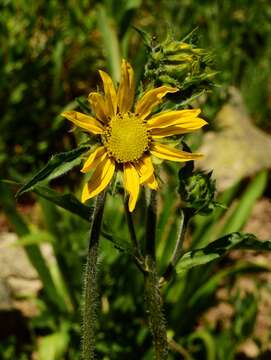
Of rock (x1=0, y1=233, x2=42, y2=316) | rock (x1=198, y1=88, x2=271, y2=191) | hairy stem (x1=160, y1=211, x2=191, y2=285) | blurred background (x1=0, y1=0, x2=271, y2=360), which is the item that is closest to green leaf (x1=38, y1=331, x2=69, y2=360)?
blurred background (x1=0, y1=0, x2=271, y2=360)

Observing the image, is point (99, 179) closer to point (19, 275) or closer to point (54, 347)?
point (54, 347)

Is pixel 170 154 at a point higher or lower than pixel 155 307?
higher

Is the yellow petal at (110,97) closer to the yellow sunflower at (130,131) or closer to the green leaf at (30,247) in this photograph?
the yellow sunflower at (130,131)

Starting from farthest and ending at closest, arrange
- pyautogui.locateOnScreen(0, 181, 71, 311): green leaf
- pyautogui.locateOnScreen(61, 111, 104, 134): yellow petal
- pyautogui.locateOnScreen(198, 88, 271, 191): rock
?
pyautogui.locateOnScreen(198, 88, 271, 191): rock, pyautogui.locateOnScreen(0, 181, 71, 311): green leaf, pyautogui.locateOnScreen(61, 111, 104, 134): yellow petal

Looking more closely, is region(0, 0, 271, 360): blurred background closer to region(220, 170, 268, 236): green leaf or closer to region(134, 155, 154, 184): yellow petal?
region(220, 170, 268, 236): green leaf

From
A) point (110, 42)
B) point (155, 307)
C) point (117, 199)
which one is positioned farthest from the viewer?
point (110, 42)

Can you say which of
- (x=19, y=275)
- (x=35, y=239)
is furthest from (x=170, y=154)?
(x=19, y=275)

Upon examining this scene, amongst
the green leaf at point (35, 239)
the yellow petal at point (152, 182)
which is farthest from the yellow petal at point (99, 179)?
the green leaf at point (35, 239)

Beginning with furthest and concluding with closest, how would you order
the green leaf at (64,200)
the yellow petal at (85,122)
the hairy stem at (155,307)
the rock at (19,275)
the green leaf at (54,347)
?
1. the rock at (19,275)
2. the green leaf at (54,347)
3. the hairy stem at (155,307)
4. the green leaf at (64,200)
5. the yellow petal at (85,122)
